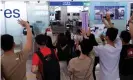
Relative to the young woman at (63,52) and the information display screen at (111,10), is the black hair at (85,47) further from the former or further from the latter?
the information display screen at (111,10)

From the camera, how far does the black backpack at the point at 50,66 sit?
128 inches

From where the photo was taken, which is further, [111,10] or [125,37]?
[111,10]

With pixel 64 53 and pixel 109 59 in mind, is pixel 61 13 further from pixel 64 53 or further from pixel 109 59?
pixel 109 59

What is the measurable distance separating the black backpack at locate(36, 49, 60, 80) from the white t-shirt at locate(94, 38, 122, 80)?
0.58 m

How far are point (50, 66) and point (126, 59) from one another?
1137 millimetres

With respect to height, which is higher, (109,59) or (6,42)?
(6,42)

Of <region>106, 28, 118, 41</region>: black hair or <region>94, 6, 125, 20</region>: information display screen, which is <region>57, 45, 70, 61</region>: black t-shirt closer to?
<region>106, 28, 118, 41</region>: black hair

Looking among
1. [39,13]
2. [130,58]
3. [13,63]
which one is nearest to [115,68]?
[130,58]

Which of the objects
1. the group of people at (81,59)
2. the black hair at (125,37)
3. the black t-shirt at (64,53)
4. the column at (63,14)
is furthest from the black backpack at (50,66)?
the column at (63,14)

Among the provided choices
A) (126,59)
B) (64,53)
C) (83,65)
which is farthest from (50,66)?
(64,53)

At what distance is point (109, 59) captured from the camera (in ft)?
11.0

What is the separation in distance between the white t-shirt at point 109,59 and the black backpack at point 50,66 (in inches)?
23.0

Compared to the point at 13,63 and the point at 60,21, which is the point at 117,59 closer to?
the point at 13,63

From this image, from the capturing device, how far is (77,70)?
10.1ft
